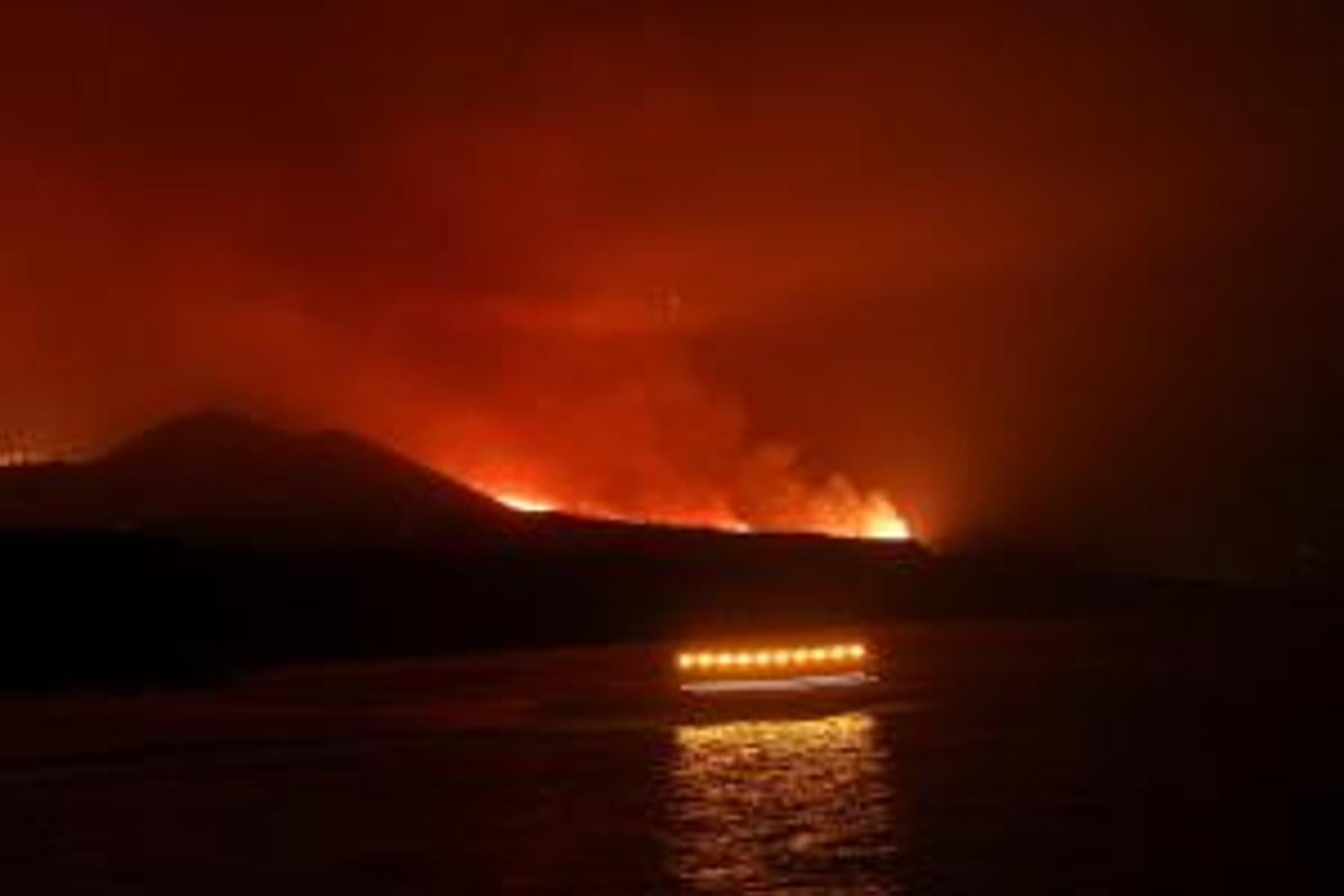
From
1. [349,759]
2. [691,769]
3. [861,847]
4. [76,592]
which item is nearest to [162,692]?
[76,592]

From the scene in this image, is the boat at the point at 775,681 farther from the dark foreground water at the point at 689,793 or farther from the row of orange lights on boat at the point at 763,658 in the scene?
the dark foreground water at the point at 689,793

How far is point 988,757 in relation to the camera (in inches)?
2334

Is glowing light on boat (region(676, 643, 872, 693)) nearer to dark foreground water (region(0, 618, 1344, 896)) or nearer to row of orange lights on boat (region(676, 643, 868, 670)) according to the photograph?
row of orange lights on boat (region(676, 643, 868, 670))

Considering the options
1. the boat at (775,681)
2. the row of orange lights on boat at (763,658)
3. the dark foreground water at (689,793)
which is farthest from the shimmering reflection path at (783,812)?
the row of orange lights on boat at (763,658)

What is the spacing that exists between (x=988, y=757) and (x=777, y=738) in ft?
32.3

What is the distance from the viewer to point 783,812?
4747cm

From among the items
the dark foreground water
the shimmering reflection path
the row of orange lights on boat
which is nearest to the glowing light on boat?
the row of orange lights on boat

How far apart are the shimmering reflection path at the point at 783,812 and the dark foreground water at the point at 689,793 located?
126 millimetres

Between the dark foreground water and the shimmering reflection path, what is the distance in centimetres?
13

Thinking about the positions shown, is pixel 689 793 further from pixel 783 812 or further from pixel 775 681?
pixel 775 681

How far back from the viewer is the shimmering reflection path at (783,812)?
3888cm

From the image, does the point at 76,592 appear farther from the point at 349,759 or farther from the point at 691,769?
the point at 691,769

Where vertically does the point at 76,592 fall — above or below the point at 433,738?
above

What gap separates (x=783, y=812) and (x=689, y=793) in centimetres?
566
